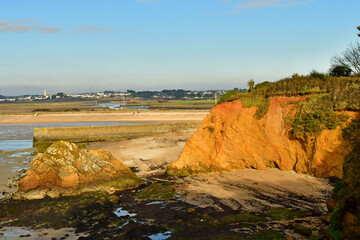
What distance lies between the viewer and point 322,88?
1942cm

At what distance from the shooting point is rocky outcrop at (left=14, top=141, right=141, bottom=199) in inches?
679

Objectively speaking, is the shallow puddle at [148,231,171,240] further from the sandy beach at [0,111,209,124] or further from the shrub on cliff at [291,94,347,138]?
the sandy beach at [0,111,209,124]

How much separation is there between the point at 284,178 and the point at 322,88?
17.9ft

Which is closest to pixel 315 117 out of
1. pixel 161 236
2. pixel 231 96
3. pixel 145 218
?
pixel 231 96

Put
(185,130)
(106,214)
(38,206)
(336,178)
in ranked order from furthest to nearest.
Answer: (185,130) < (336,178) < (38,206) < (106,214)

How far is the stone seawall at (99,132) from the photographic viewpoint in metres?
40.3

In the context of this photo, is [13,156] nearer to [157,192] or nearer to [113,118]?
[157,192]

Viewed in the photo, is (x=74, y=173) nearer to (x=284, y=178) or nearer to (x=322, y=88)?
(x=284, y=178)

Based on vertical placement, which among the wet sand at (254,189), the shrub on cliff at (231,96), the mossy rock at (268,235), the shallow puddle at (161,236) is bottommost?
the shallow puddle at (161,236)

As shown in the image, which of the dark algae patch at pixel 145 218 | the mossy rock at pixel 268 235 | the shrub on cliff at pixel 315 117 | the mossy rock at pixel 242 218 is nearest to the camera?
the mossy rock at pixel 268 235

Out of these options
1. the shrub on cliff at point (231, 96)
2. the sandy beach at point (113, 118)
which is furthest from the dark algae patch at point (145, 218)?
the sandy beach at point (113, 118)

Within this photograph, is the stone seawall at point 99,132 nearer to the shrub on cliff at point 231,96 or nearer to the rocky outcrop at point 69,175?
the rocky outcrop at point 69,175

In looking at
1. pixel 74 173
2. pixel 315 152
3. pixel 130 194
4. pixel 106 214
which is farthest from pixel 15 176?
pixel 315 152

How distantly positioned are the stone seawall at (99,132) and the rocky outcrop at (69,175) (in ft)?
71.5
